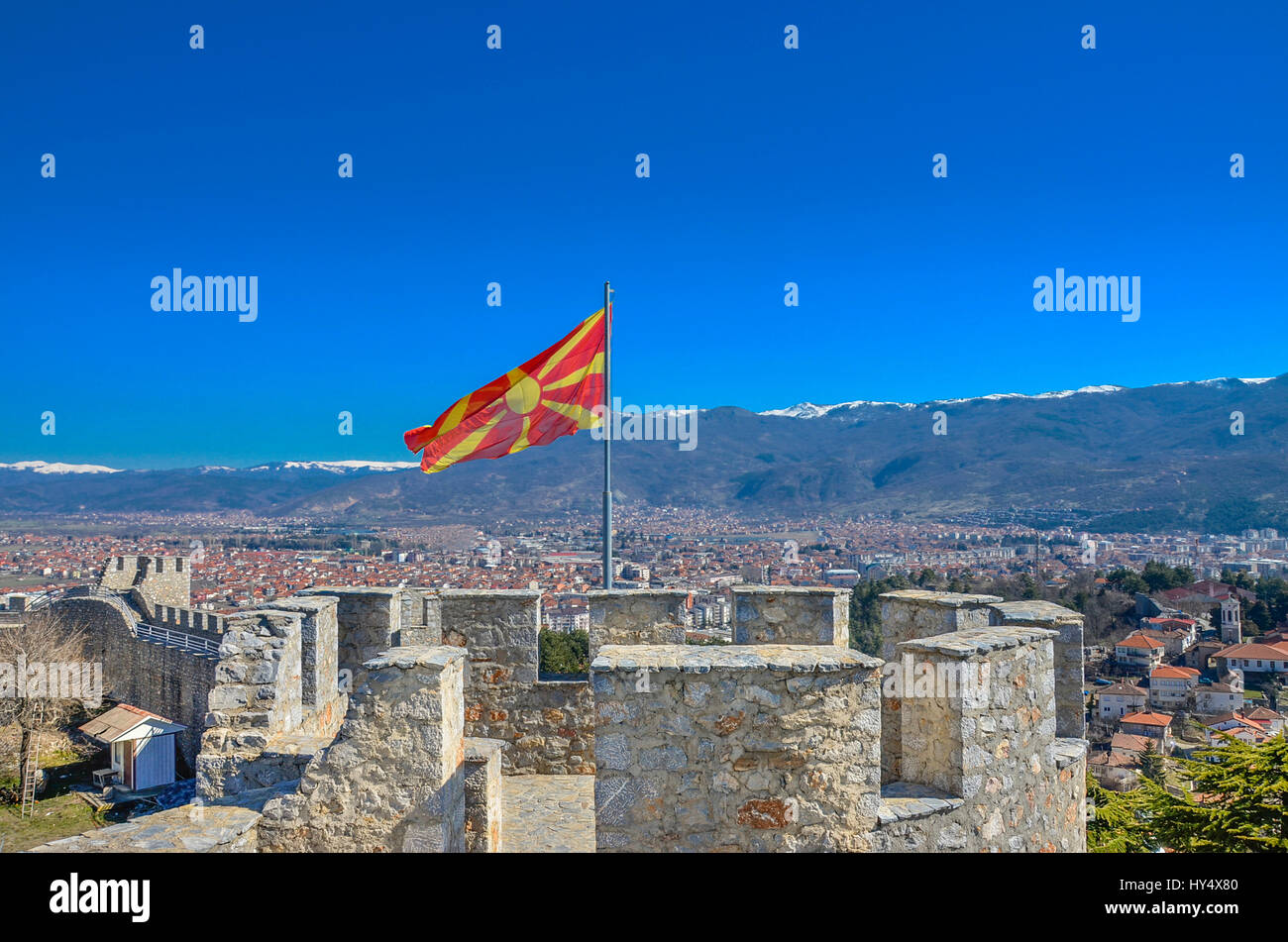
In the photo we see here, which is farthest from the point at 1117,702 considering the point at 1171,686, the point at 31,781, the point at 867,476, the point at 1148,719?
the point at 867,476

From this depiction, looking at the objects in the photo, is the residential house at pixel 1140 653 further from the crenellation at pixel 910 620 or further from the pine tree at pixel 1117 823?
the crenellation at pixel 910 620

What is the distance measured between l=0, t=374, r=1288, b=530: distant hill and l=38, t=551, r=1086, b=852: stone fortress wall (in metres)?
88.8

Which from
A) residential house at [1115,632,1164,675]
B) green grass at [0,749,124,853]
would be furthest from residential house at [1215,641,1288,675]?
green grass at [0,749,124,853]

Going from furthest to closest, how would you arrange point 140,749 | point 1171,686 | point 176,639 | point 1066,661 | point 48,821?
point 1171,686
point 176,639
point 140,749
point 48,821
point 1066,661

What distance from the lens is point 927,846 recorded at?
180 inches

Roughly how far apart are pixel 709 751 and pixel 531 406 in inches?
231

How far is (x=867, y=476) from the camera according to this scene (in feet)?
401

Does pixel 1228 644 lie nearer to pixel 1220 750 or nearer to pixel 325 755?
pixel 1220 750

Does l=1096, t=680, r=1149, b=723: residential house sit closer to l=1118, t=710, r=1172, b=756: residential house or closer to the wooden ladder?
l=1118, t=710, r=1172, b=756: residential house

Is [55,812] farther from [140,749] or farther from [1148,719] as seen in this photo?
[1148,719]

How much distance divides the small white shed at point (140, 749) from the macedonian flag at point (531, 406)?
15.3 m

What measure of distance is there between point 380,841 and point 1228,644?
43933 millimetres

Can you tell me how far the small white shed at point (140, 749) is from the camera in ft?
63.4
